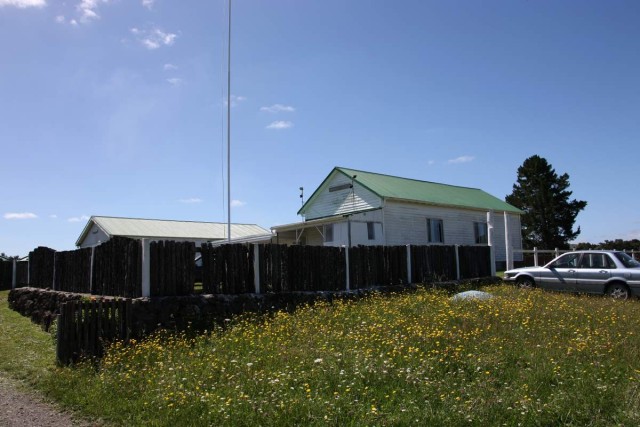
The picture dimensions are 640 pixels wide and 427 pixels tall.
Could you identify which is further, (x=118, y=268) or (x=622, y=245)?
(x=622, y=245)

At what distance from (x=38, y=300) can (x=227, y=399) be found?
458 inches

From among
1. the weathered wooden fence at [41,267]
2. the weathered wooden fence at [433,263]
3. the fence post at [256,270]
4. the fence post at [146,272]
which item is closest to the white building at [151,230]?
the weathered wooden fence at [41,267]

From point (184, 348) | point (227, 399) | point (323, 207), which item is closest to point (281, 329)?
point (184, 348)

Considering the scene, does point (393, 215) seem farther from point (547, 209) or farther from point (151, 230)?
point (547, 209)

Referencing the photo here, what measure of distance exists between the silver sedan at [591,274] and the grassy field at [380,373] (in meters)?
4.29

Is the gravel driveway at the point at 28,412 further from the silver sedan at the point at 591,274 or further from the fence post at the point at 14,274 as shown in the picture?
the fence post at the point at 14,274

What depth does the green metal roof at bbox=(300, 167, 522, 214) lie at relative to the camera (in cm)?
2369

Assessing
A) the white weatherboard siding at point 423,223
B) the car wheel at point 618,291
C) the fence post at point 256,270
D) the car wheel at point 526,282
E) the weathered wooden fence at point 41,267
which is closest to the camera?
the fence post at point 256,270

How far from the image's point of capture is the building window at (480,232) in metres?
27.0

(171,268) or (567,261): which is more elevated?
(171,268)

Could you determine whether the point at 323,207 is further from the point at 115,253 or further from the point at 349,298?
the point at 115,253

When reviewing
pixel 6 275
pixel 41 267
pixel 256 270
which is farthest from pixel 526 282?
pixel 6 275

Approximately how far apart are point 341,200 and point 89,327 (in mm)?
17920

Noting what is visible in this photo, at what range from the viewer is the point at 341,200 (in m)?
25.5
